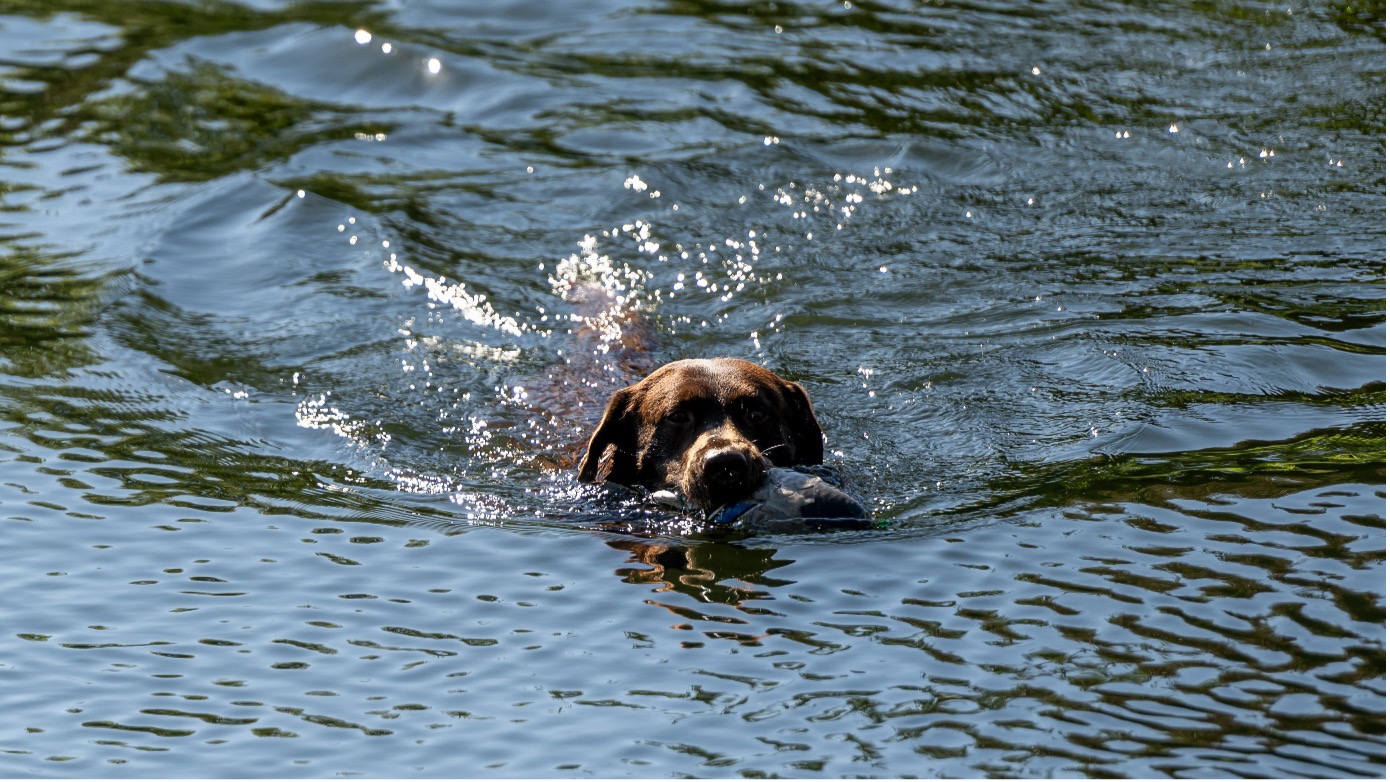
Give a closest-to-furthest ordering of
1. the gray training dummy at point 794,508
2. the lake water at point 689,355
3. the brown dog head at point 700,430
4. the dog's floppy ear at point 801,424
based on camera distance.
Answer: the lake water at point 689,355, the gray training dummy at point 794,508, the brown dog head at point 700,430, the dog's floppy ear at point 801,424

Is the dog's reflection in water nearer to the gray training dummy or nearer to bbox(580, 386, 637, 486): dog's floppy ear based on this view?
the gray training dummy

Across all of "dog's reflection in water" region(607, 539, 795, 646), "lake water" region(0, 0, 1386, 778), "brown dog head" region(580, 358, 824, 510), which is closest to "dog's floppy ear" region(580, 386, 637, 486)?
"brown dog head" region(580, 358, 824, 510)

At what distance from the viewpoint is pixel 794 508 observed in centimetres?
668

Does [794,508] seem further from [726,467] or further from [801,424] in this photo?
[801,424]

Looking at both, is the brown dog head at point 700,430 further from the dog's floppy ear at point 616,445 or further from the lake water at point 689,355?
the lake water at point 689,355

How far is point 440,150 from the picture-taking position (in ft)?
A: 42.2

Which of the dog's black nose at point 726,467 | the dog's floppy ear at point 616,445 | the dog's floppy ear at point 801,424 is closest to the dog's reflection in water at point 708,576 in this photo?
the dog's black nose at point 726,467

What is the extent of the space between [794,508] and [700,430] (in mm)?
700

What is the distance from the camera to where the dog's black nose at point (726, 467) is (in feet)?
22.1

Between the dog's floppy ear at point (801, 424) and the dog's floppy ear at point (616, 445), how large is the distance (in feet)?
2.33

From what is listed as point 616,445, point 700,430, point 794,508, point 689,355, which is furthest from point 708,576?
point 689,355

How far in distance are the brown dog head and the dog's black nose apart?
12mm

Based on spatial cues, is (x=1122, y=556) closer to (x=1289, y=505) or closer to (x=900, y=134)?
Result: (x=1289, y=505)

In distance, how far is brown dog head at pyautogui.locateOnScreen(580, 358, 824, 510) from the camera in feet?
22.8
